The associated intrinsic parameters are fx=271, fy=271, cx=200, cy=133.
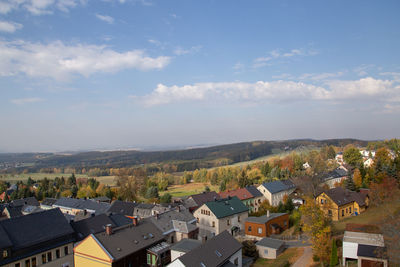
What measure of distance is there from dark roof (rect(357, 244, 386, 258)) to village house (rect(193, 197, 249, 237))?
67.8ft

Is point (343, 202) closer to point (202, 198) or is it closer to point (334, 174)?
point (202, 198)

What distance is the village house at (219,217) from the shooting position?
40.9 m

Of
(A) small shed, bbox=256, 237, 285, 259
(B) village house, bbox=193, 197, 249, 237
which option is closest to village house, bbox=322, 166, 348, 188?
(B) village house, bbox=193, 197, 249, 237

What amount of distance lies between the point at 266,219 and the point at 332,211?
1169cm

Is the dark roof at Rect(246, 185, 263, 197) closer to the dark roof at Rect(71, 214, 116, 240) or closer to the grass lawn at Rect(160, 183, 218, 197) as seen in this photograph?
the grass lawn at Rect(160, 183, 218, 197)

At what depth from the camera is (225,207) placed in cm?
4344

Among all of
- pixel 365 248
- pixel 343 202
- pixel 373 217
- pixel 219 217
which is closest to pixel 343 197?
pixel 343 202

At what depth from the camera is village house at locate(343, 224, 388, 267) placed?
2188cm

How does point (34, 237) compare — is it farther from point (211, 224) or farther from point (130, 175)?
point (130, 175)

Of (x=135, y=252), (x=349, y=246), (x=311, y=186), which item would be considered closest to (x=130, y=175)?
(x=311, y=186)

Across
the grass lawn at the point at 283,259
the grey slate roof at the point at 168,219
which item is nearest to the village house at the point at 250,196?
the grey slate roof at the point at 168,219

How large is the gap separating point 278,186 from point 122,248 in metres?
44.9

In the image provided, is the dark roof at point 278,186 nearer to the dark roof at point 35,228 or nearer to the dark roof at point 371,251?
the dark roof at point 371,251

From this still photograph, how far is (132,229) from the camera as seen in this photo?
3050 centimetres
